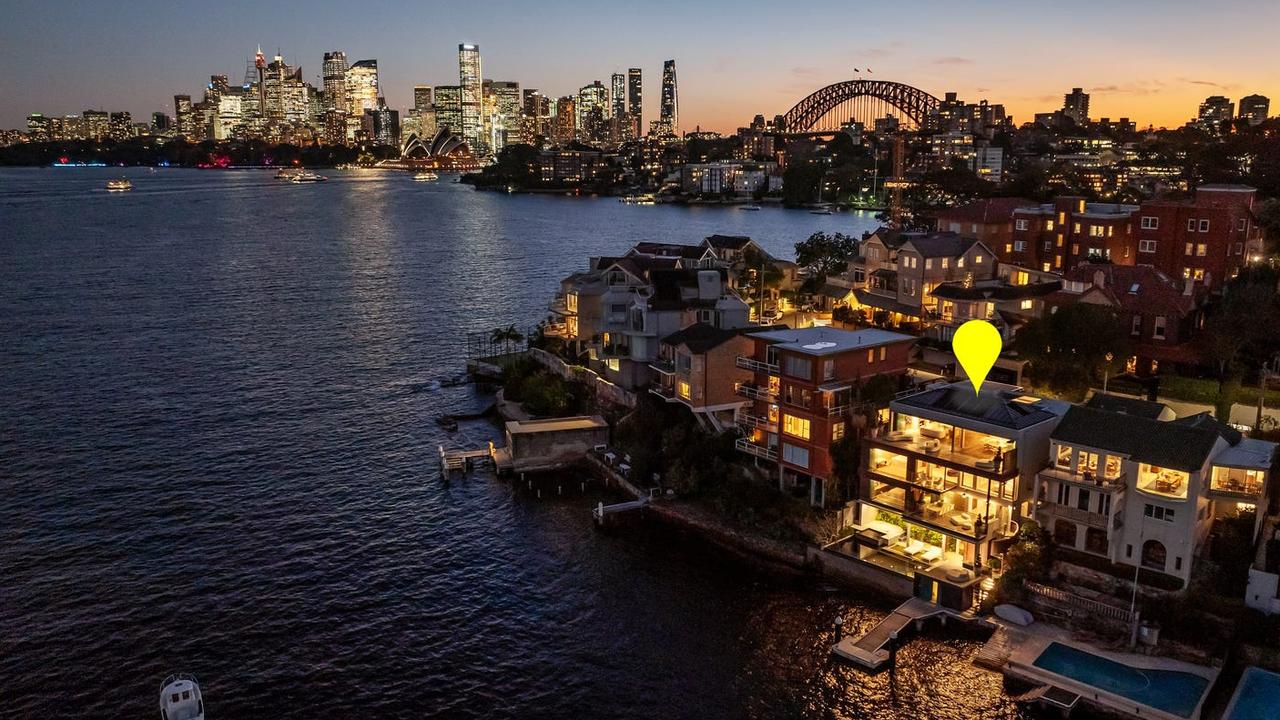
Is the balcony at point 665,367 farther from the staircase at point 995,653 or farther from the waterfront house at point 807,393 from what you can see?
the staircase at point 995,653

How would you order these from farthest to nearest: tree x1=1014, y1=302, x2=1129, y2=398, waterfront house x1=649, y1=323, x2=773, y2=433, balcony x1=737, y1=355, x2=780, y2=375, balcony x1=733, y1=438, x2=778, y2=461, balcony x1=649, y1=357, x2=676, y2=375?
balcony x1=649, y1=357, x2=676, y2=375
waterfront house x1=649, y1=323, x2=773, y2=433
tree x1=1014, y1=302, x2=1129, y2=398
balcony x1=737, y1=355, x2=780, y2=375
balcony x1=733, y1=438, x2=778, y2=461

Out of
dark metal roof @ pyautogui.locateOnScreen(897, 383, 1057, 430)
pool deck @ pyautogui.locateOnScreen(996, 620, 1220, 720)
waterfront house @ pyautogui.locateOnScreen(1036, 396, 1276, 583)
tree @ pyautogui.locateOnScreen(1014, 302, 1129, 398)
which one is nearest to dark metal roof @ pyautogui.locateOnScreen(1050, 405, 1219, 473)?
waterfront house @ pyautogui.locateOnScreen(1036, 396, 1276, 583)

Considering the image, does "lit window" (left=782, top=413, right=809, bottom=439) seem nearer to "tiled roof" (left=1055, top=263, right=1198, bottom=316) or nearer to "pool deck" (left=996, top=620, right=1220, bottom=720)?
"pool deck" (left=996, top=620, right=1220, bottom=720)

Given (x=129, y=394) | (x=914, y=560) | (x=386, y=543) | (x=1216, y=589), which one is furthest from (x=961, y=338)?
(x=129, y=394)

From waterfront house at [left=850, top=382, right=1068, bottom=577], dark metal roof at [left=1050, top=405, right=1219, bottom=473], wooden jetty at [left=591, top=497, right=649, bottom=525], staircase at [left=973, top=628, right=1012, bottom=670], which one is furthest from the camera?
wooden jetty at [left=591, top=497, right=649, bottom=525]

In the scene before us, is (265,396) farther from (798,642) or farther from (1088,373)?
(1088,373)

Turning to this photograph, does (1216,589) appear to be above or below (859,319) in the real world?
below

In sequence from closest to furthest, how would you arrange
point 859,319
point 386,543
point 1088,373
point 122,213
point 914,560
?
point 914,560 < point 386,543 < point 1088,373 < point 859,319 < point 122,213
